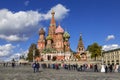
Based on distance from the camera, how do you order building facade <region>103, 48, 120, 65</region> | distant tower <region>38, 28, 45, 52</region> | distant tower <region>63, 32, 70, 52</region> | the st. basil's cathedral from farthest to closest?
distant tower <region>38, 28, 45, 52</region>, distant tower <region>63, 32, 70, 52</region>, the st. basil's cathedral, building facade <region>103, 48, 120, 65</region>

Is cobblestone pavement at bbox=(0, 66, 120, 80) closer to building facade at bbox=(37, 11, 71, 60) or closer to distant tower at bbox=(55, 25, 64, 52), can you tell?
building facade at bbox=(37, 11, 71, 60)

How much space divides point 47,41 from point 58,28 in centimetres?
929

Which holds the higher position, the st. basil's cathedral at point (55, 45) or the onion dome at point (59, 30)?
the onion dome at point (59, 30)

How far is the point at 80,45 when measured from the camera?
531ft

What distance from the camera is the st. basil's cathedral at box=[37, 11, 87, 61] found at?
14888 cm

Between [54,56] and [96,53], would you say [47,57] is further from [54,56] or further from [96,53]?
[96,53]

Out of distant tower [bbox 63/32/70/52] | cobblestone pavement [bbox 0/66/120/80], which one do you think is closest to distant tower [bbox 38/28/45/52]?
distant tower [bbox 63/32/70/52]

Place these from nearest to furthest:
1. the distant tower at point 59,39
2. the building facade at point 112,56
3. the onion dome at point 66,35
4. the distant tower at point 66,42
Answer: the building facade at point 112,56 → the distant tower at point 59,39 → the distant tower at point 66,42 → the onion dome at point 66,35

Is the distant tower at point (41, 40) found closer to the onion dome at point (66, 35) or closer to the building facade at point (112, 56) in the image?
the onion dome at point (66, 35)

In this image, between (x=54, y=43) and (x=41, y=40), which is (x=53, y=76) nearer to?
(x=54, y=43)

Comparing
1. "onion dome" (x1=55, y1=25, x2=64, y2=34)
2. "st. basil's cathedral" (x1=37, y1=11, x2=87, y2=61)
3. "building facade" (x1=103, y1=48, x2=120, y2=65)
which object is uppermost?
"onion dome" (x1=55, y1=25, x2=64, y2=34)

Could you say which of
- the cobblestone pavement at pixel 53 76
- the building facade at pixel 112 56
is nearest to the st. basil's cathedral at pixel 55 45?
the building facade at pixel 112 56

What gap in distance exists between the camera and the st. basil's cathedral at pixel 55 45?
148875 millimetres

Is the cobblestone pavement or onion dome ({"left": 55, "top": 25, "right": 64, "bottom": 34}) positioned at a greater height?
onion dome ({"left": 55, "top": 25, "right": 64, "bottom": 34})
